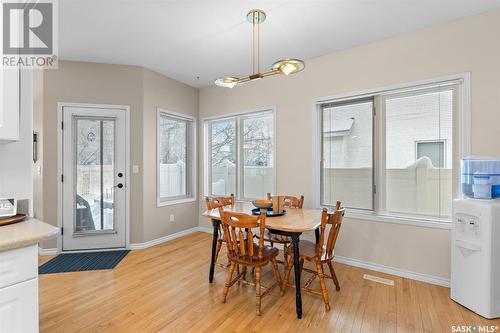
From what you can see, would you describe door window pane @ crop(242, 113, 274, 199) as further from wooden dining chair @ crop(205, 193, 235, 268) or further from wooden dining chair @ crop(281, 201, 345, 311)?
wooden dining chair @ crop(281, 201, 345, 311)

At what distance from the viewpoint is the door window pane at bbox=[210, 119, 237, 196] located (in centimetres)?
446

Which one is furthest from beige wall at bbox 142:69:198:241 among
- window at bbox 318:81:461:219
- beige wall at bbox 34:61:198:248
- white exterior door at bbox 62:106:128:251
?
window at bbox 318:81:461:219

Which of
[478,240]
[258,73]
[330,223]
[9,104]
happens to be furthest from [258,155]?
[9,104]

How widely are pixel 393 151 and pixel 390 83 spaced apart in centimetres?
80

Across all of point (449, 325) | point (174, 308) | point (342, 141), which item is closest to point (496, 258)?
point (449, 325)

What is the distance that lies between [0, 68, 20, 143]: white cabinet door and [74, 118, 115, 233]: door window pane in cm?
237

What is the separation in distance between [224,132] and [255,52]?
65.9 inches

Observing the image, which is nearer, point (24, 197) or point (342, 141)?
point (24, 197)

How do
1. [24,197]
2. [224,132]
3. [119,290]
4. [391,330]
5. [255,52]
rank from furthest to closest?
[224,132] → [255,52] → [119,290] → [391,330] → [24,197]

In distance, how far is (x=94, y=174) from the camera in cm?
360

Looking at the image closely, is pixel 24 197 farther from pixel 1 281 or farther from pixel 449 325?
pixel 449 325

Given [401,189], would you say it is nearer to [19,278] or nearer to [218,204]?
[218,204]

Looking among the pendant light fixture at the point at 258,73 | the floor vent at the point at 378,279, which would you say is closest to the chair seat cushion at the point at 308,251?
the floor vent at the point at 378,279

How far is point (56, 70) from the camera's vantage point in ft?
11.2
